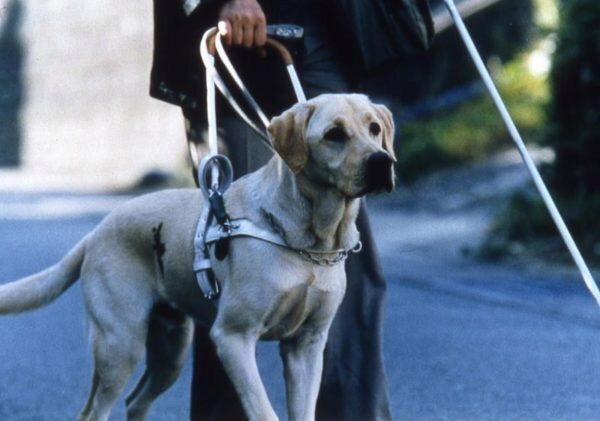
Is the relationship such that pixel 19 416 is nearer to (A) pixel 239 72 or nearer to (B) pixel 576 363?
(A) pixel 239 72

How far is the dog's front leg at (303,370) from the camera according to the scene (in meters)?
4.53

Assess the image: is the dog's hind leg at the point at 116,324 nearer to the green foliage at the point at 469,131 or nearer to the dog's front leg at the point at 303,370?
the dog's front leg at the point at 303,370

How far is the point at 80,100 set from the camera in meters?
26.7

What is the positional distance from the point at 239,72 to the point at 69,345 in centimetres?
332

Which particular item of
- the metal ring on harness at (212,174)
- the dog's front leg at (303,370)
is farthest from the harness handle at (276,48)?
the dog's front leg at (303,370)

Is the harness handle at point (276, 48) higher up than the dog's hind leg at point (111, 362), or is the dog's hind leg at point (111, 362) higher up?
the harness handle at point (276, 48)

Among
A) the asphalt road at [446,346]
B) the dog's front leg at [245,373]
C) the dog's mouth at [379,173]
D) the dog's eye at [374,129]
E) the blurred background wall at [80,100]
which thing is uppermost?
the dog's eye at [374,129]

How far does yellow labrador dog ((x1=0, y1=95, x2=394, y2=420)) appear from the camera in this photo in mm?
4250

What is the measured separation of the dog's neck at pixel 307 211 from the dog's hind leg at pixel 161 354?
2.41 ft

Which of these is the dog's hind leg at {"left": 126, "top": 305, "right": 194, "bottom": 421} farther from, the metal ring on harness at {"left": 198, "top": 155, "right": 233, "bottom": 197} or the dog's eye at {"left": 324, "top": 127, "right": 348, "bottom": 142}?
the dog's eye at {"left": 324, "top": 127, "right": 348, "bottom": 142}

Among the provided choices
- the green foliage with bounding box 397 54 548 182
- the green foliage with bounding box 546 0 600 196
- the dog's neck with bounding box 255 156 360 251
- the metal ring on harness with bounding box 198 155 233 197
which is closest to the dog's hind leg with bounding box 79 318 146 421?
the metal ring on harness with bounding box 198 155 233 197

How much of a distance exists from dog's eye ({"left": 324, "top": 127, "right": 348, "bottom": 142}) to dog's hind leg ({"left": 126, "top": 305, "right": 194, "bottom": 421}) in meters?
1.03

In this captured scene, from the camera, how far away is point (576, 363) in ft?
23.1

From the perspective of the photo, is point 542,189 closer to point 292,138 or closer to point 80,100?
point 292,138
